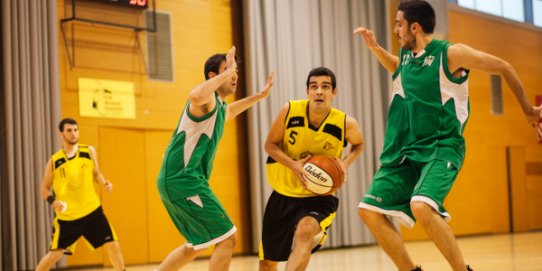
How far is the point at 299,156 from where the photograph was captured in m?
5.64

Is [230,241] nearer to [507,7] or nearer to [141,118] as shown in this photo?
[141,118]

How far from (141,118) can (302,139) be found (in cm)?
637

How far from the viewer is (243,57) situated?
1294cm

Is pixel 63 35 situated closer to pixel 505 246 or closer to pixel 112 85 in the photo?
pixel 112 85

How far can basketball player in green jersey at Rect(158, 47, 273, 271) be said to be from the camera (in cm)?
495

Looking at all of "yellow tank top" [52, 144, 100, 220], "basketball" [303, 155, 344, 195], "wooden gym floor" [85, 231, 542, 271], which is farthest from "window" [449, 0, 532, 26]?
"basketball" [303, 155, 344, 195]

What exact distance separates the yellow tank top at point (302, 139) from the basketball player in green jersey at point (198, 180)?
0.66 meters

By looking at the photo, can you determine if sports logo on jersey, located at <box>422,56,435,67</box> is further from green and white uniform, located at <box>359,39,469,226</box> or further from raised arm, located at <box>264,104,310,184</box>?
raised arm, located at <box>264,104,310,184</box>

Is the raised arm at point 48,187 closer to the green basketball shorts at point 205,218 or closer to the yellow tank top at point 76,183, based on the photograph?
the yellow tank top at point 76,183

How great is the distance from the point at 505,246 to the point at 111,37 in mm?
6975

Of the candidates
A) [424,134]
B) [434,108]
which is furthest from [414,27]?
[424,134]

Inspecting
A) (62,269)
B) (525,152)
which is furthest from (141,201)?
(525,152)

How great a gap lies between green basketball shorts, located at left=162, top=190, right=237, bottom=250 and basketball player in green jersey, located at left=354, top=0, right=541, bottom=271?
949 mm

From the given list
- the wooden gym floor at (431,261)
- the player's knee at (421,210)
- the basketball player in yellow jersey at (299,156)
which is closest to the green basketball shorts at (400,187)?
the player's knee at (421,210)
